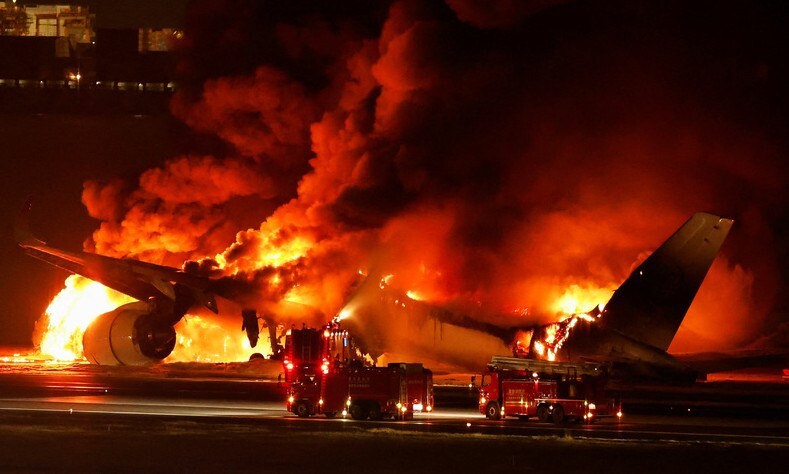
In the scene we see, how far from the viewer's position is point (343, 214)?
5184 centimetres

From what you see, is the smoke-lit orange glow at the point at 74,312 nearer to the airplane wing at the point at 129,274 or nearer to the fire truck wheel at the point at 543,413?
the airplane wing at the point at 129,274

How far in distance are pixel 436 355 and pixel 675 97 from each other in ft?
54.4

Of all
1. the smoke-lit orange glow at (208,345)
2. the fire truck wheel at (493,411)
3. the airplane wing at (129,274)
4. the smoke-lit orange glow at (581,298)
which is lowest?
the fire truck wheel at (493,411)

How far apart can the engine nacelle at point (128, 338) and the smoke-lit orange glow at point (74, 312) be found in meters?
9.77

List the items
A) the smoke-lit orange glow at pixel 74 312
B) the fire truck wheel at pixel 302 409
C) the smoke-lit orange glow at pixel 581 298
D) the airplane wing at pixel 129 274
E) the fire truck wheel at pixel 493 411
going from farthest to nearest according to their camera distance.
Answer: the smoke-lit orange glow at pixel 74 312
the airplane wing at pixel 129 274
the smoke-lit orange glow at pixel 581 298
the fire truck wheel at pixel 493 411
the fire truck wheel at pixel 302 409

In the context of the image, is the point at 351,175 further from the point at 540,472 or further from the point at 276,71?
the point at 540,472

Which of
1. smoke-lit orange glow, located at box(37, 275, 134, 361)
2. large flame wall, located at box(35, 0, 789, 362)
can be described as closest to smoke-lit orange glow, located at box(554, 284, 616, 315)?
large flame wall, located at box(35, 0, 789, 362)

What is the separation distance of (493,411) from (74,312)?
114 ft

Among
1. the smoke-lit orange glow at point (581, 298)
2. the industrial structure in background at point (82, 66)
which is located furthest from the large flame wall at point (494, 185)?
the industrial structure in background at point (82, 66)

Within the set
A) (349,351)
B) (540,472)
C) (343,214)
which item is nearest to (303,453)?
(540,472)

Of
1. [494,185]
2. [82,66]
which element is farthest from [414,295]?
[82,66]

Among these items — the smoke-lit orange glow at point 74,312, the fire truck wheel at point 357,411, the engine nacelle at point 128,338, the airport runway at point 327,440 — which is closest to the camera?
the airport runway at point 327,440

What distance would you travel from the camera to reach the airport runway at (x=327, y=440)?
2319 centimetres

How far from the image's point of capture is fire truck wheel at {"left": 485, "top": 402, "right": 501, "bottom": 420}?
1382 inches
